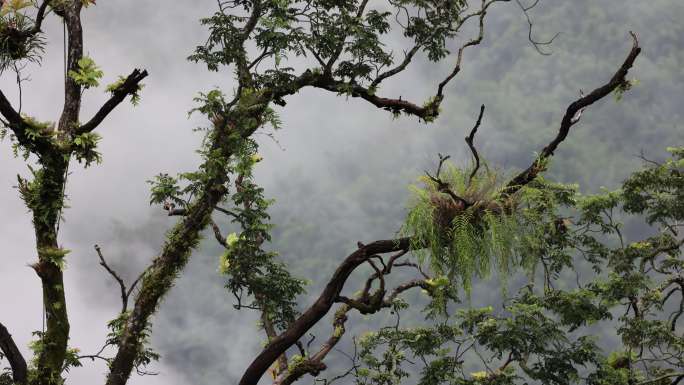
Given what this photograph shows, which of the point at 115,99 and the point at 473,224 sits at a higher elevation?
the point at 115,99

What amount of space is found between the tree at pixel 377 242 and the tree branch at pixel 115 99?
11mm

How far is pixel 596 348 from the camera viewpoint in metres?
9.16

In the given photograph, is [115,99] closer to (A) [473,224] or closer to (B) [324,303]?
(B) [324,303]

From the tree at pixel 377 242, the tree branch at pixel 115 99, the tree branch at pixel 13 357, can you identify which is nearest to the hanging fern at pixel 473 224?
the tree at pixel 377 242

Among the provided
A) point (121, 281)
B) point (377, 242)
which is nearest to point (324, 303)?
point (377, 242)

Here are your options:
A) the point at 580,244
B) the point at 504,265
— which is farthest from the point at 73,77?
the point at 580,244

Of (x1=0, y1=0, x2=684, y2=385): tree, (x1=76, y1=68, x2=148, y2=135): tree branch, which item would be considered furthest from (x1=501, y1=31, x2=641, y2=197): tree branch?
(x1=76, y1=68, x2=148, y2=135): tree branch

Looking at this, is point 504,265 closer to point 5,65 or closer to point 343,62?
point 343,62

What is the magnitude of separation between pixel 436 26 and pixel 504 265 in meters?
3.39

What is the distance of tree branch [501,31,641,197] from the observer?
15.6 ft

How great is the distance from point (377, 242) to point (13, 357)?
111 inches

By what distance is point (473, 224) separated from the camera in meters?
4.78

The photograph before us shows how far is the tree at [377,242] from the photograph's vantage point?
4812mm

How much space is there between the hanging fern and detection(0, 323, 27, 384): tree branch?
119 inches
